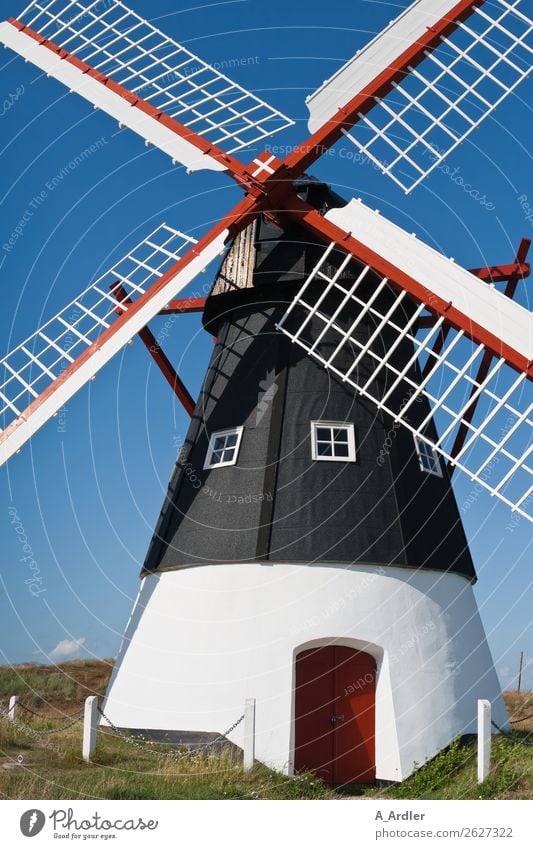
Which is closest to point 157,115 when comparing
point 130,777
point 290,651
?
point 290,651

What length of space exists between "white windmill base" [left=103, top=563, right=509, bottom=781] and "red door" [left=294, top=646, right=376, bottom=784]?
0.28 m

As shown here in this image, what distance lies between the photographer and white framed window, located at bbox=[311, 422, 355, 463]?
12703mm

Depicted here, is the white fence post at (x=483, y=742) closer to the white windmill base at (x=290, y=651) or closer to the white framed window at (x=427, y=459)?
the white windmill base at (x=290, y=651)

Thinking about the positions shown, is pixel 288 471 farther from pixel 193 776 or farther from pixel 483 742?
pixel 483 742

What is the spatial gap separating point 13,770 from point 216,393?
6453 mm

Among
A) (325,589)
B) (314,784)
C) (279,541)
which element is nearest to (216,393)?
(279,541)

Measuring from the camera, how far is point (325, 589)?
11797 millimetres

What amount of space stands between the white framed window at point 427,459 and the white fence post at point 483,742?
12.3ft

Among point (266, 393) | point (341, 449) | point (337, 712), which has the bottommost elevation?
point (337, 712)

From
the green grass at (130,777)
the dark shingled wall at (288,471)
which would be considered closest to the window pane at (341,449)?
the dark shingled wall at (288,471)

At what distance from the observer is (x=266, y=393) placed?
43.7 feet

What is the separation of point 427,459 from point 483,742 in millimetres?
4438
